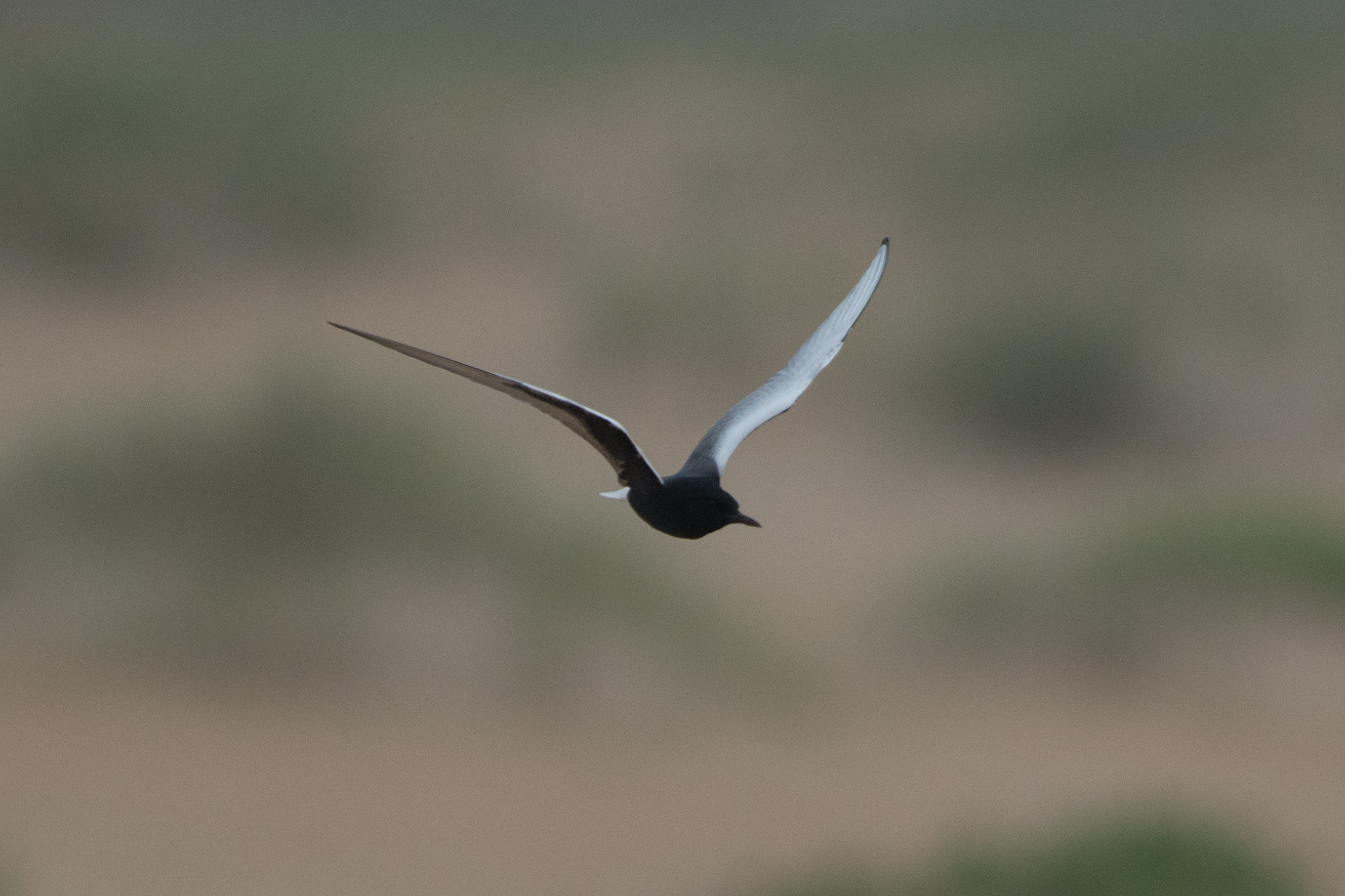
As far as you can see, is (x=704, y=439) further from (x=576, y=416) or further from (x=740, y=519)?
(x=576, y=416)

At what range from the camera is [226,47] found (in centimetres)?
649

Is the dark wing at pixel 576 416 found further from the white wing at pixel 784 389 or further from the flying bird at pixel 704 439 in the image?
the white wing at pixel 784 389

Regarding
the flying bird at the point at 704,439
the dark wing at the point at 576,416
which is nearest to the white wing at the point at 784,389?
the flying bird at the point at 704,439

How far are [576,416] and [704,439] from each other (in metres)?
0.35

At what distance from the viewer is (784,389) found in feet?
4.22

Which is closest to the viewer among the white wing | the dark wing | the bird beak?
the dark wing

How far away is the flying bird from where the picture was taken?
33.8 inches

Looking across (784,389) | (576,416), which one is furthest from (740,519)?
(784,389)

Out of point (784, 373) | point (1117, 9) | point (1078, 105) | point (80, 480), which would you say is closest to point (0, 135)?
point (80, 480)

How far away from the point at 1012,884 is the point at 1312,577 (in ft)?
6.15

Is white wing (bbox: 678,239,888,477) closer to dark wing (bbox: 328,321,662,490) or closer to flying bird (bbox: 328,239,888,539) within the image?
flying bird (bbox: 328,239,888,539)

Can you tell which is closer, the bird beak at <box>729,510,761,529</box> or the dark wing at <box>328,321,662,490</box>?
the dark wing at <box>328,321,662,490</box>

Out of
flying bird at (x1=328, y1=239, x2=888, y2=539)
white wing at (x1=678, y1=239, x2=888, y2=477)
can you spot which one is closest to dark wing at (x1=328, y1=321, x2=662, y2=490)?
flying bird at (x1=328, y1=239, x2=888, y2=539)

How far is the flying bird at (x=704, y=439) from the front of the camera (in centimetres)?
86
